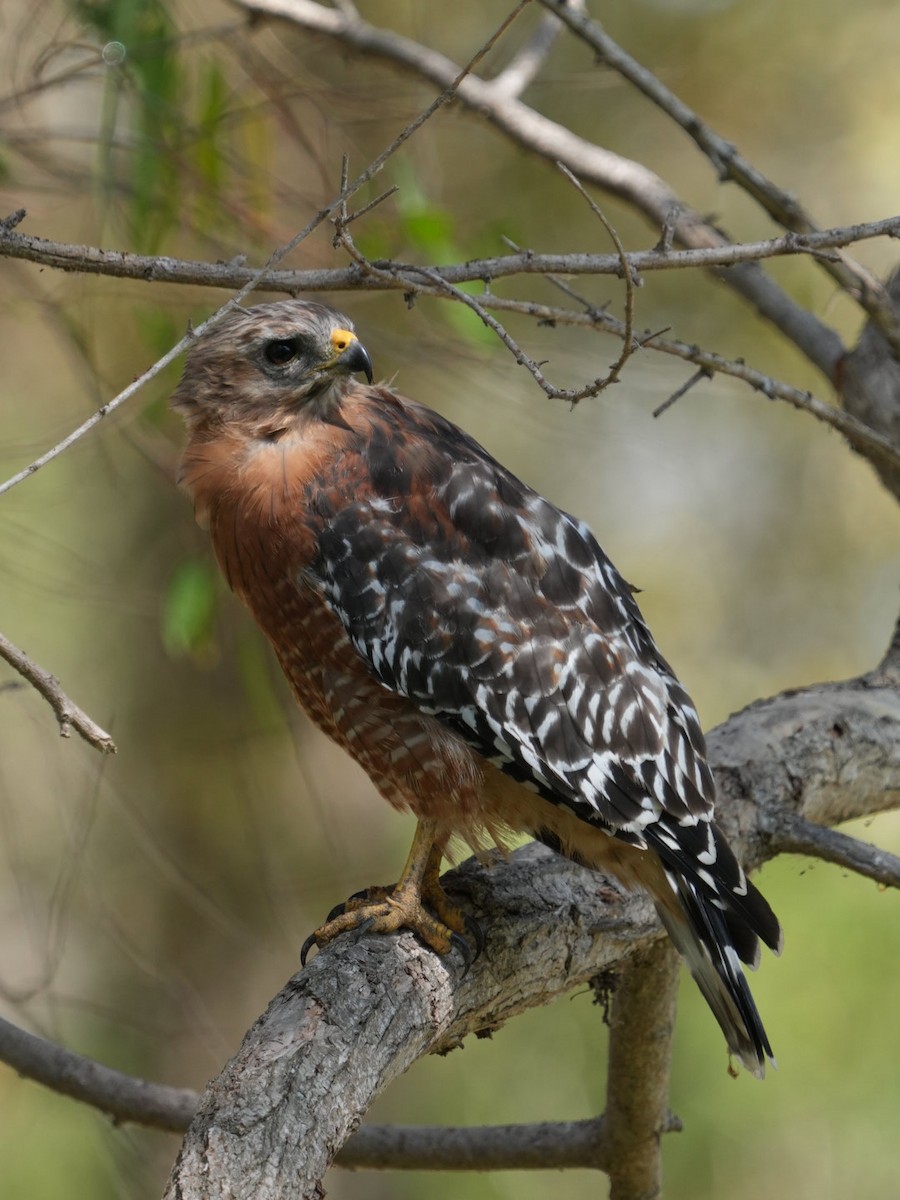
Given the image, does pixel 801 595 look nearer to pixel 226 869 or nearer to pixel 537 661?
pixel 226 869

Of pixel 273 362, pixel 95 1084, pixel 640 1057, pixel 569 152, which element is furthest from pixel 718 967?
pixel 569 152

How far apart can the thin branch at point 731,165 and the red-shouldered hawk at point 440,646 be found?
114 centimetres

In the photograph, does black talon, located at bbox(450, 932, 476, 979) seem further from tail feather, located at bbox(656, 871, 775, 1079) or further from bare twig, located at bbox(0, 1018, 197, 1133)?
bare twig, located at bbox(0, 1018, 197, 1133)

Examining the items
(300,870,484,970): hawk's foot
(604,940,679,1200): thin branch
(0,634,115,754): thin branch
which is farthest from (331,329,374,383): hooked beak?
(604,940,679,1200): thin branch

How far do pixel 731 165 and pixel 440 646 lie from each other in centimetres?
168

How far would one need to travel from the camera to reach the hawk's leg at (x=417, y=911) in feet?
8.73

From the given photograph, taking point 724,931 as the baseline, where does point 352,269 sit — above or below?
above

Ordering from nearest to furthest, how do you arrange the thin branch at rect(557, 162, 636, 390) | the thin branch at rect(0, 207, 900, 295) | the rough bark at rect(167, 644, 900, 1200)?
the rough bark at rect(167, 644, 900, 1200) < the thin branch at rect(0, 207, 900, 295) < the thin branch at rect(557, 162, 636, 390)

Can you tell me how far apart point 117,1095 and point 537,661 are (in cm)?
137

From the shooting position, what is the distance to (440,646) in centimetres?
279

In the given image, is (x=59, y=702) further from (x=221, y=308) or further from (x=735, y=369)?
(x=735, y=369)

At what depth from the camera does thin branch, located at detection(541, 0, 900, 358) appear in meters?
3.38

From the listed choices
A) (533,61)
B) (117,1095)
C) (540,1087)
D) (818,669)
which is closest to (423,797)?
(117,1095)

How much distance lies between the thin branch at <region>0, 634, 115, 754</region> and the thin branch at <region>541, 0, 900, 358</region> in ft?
7.91
